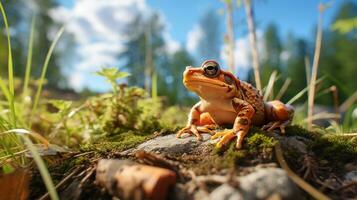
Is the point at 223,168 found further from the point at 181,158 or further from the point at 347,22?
the point at 347,22

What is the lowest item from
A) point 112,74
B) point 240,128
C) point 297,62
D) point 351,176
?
point 297,62

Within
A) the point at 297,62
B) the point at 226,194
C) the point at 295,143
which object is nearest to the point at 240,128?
the point at 295,143

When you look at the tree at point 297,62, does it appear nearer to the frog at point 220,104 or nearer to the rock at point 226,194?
the frog at point 220,104

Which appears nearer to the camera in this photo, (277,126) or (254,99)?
(277,126)

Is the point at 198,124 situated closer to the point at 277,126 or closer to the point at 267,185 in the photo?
the point at 277,126

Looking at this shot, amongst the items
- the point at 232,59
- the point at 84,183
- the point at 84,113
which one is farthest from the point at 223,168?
the point at 232,59

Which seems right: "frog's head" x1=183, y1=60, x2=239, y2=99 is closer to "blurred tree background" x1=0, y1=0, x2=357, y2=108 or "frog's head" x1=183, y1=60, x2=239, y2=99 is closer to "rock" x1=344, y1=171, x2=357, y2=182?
"rock" x1=344, y1=171, x2=357, y2=182
